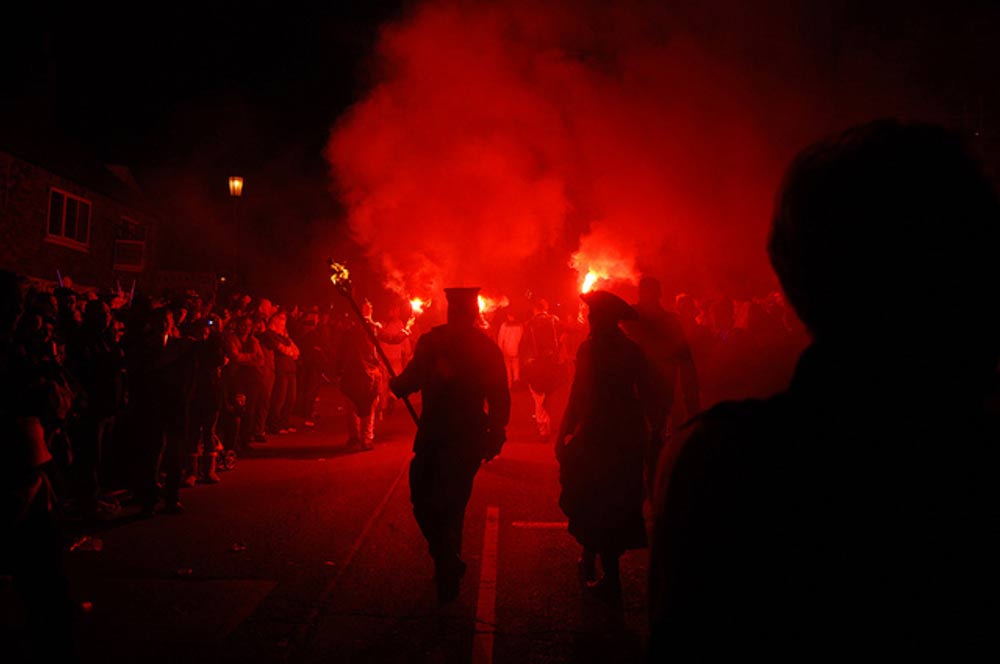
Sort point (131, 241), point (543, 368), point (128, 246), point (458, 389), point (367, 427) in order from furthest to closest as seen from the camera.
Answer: point (128, 246)
point (131, 241)
point (543, 368)
point (367, 427)
point (458, 389)

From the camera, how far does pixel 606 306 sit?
486 cm

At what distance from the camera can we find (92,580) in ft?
15.6

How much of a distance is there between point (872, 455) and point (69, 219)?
25326 mm

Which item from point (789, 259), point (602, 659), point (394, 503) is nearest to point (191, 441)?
point (394, 503)

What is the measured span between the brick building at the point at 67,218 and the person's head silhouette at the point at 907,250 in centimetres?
1876

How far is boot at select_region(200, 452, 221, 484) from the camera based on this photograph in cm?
791

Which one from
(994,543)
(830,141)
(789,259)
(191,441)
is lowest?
(191,441)

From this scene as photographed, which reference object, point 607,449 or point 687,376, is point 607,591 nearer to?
point 607,449

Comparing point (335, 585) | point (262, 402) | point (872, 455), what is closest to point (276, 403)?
point (262, 402)

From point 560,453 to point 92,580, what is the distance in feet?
11.2

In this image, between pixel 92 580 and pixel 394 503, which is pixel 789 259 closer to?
pixel 92 580

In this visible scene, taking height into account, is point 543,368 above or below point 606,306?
below

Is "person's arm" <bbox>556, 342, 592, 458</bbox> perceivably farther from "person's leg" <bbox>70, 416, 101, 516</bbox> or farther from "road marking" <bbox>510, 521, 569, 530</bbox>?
"person's leg" <bbox>70, 416, 101, 516</bbox>

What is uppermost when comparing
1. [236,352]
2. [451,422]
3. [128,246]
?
[128,246]
